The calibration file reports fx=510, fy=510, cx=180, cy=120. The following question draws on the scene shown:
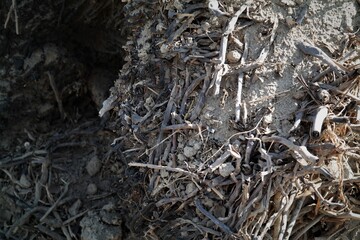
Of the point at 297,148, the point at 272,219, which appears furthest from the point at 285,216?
the point at 297,148

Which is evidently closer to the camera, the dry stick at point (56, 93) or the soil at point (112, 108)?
the soil at point (112, 108)

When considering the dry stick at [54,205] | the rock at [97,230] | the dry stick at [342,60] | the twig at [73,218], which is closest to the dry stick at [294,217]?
the dry stick at [342,60]

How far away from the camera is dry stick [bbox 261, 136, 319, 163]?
1358 mm

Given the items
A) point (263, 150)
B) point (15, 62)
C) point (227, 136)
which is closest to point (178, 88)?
point (227, 136)

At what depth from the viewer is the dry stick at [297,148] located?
1.36m

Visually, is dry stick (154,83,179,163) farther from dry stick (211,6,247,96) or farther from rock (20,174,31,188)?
rock (20,174,31,188)

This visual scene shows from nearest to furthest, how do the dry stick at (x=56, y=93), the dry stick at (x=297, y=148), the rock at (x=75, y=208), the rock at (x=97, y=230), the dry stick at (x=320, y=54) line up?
the dry stick at (x=297, y=148) < the dry stick at (x=320, y=54) < the rock at (x=97, y=230) < the rock at (x=75, y=208) < the dry stick at (x=56, y=93)

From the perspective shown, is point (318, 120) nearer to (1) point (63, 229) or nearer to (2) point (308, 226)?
(2) point (308, 226)

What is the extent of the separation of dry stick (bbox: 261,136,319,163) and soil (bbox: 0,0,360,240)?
0.04 m

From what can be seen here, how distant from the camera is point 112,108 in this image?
5.82ft

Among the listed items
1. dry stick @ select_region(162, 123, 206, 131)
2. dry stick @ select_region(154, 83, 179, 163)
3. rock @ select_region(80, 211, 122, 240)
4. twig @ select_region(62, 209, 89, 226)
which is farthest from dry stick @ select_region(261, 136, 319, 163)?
twig @ select_region(62, 209, 89, 226)

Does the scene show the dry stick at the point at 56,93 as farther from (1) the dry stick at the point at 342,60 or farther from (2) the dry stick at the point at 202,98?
(1) the dry stick at the point at 342,60

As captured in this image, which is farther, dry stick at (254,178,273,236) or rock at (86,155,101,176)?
rock at (86,155,101,176)

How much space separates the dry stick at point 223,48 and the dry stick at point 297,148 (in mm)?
209
